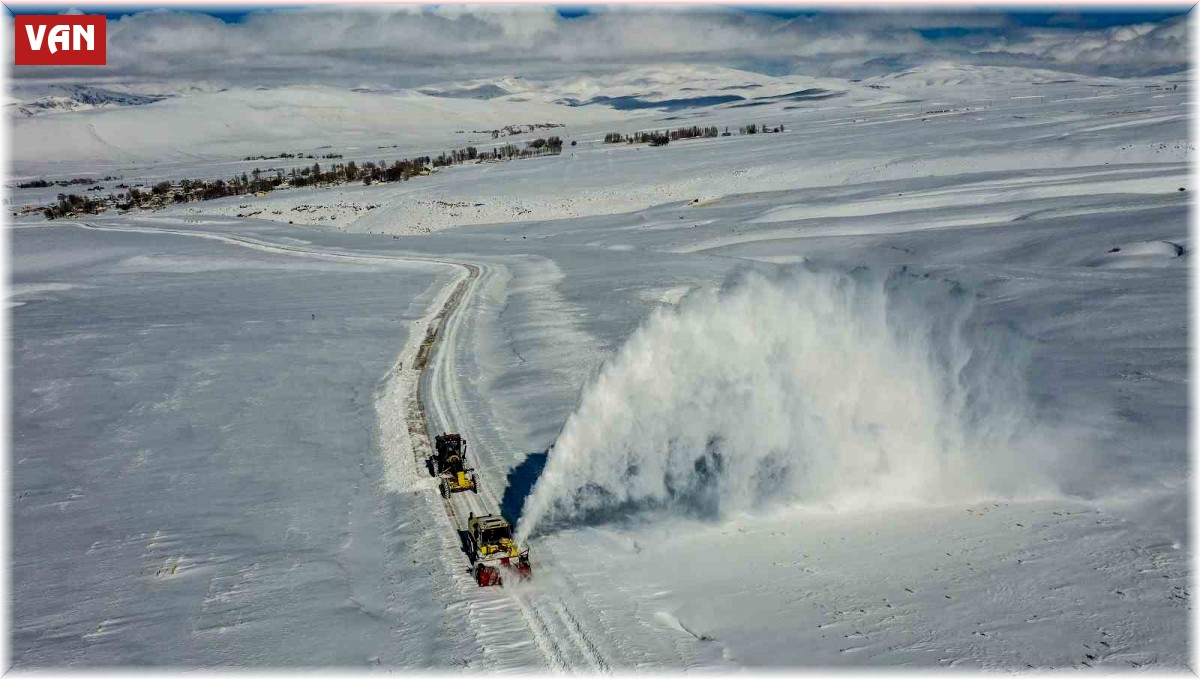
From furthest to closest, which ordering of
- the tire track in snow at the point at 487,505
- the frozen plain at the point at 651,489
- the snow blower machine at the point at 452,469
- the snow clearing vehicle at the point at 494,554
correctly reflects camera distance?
1. the snow blower machine at the point at 452,469
2. the snow clearing vehicle at the point at 494,554
3. the frozen plain at the point at 651,489
4. the tire track in snow at the point at 487,505

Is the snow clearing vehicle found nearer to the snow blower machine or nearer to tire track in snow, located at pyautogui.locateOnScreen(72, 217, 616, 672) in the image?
tire track in snow, located at pyautogui.locateOnScreen(72, 217, 616, 672)

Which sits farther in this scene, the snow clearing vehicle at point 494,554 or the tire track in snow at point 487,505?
the snow clearing vehicle at point 494,554

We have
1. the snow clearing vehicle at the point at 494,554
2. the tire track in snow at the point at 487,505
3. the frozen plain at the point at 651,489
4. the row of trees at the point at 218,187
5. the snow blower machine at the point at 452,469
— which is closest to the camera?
the tire track in snow at the point at 487,505

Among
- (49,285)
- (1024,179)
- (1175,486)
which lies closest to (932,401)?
(1175,486)

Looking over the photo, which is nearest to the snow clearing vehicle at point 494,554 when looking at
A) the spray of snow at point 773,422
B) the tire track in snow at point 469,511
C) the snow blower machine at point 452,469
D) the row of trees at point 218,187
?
the tire track in snow at point 469,511

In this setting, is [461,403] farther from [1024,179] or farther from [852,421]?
[1024,179]

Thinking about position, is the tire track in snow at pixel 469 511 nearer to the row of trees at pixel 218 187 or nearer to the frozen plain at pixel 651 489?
the frozen plain at pixel 651 489
